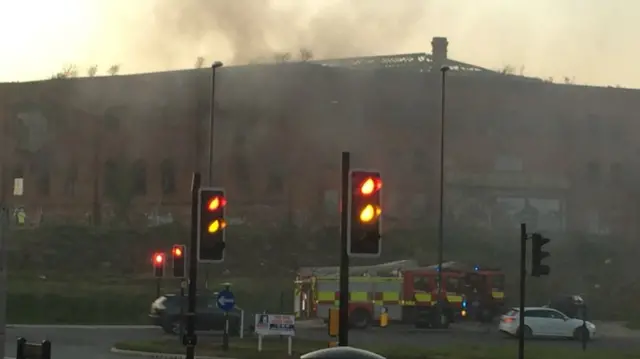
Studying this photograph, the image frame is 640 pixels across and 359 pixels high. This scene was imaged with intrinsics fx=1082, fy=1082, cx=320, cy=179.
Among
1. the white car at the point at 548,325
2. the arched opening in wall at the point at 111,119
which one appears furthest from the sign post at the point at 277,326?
the arched opening in wall at the point at 111,119

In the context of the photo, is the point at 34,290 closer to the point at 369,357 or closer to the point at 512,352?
the point at 512,352

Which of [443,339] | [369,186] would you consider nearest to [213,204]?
[369,186]

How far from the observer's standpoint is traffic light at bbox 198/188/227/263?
542 inches

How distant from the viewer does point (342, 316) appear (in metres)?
11.9

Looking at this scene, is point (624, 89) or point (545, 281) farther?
point (624, 89)

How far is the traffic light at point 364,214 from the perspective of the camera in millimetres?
11453

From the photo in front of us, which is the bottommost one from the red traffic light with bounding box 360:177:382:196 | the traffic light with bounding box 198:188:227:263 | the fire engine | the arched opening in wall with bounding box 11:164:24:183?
the fire engine

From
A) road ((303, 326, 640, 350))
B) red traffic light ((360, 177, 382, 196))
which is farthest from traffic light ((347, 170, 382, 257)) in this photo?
road ((303, 326, 640, 350))

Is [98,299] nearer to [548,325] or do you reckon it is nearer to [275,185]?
[548,325]

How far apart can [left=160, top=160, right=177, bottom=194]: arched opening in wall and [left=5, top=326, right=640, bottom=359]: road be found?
24917 mm

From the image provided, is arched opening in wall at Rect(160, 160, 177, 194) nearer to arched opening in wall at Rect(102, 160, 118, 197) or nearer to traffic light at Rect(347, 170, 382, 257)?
arched opening in wall at Rect(102, 160, 118, 197)

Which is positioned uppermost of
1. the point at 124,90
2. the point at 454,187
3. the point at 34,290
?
the point at 124,90

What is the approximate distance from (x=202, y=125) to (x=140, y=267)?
417 inches

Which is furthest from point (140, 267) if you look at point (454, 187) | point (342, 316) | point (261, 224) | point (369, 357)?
point (369, 357)
